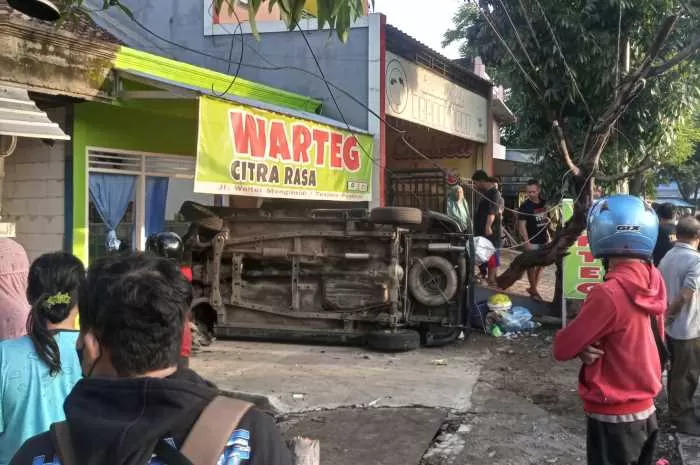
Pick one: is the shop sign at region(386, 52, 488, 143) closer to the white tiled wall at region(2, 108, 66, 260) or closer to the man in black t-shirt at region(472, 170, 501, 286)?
the man in black t-shirt at region(472, 170, 501, 286)

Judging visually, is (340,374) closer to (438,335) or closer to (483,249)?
(438,335)

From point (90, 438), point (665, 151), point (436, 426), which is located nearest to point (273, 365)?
point (436, 426)

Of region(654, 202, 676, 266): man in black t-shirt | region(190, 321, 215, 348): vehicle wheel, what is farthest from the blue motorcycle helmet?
region(190, 321, 215, 348): vehicle wheel

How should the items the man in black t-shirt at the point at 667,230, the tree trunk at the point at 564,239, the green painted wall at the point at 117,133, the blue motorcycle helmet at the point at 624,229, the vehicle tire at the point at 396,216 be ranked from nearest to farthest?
the blue motorcycle helmet at the point at 624,229
the man in black t-shirt at the point at 667,230
the vehicle tire at the point at 396,216
the green painted wall at the point at 117,133
the tree trunk at the point at 564,239

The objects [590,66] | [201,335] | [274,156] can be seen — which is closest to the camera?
[274,156]

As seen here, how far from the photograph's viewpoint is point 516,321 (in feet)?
31.5

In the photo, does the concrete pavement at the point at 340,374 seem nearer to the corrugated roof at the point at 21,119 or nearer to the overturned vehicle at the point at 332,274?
Result: the overturned vehicle at the point at 332,274

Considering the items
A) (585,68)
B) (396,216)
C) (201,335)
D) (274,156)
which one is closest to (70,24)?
(274,156)

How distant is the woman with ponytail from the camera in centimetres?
256

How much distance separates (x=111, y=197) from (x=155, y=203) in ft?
2.75

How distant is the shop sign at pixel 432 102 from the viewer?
12672 mm

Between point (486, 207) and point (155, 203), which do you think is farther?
point (486, 207)

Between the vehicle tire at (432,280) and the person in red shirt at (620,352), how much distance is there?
5579 mm

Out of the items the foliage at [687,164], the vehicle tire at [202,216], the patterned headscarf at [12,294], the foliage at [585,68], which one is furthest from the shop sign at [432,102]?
the patterned headscarf at [12,294]
